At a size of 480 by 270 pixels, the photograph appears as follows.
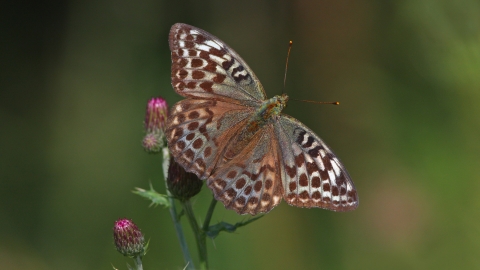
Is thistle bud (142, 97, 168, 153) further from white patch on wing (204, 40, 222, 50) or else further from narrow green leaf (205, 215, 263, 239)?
narrow green leaf (205, 215, 263, 239)

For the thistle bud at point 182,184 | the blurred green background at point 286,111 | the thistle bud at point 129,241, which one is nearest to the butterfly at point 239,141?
the thistle bud at point 182,184

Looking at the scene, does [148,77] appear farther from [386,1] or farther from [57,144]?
[386,1]

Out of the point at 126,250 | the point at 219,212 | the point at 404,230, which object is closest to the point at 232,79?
the point at 126,250

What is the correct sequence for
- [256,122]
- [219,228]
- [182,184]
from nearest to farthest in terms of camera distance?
[219,228] < [182,184] < [256,122]

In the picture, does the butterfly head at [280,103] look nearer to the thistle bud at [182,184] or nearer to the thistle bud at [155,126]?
the thistle bud at [182,184]

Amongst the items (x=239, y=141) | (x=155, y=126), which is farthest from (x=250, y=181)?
(x=155, y=126)

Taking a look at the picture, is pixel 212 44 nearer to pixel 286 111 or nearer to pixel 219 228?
pixel 219 228
